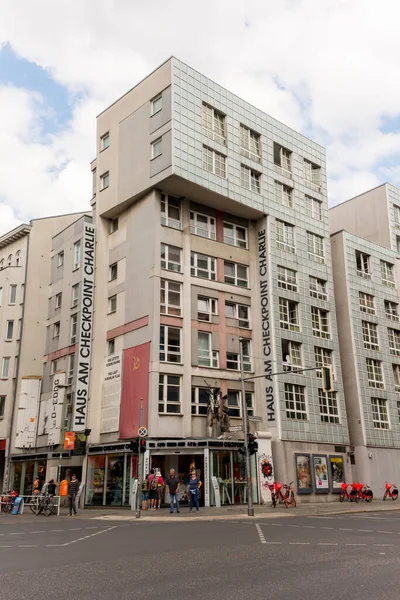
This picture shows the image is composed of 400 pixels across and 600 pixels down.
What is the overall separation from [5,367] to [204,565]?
38.2m

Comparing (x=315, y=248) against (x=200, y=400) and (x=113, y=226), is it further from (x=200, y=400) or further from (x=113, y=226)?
(x=200, y=400)

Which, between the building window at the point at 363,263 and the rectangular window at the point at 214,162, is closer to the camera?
the rectangular window at the point at 214,162

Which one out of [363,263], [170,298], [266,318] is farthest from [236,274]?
[363,263]

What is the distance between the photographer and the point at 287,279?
39.8 meters

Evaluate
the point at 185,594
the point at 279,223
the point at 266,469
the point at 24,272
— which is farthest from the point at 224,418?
the point at 185,594

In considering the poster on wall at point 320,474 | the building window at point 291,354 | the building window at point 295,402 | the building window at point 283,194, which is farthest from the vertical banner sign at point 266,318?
the poster on wall at point 320,474

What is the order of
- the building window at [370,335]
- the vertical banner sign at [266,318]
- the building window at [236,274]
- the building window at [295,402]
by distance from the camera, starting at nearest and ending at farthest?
1. the vertical banner sign at [266,318]
2. the building window at [295,402]
3. the building window at [236,274]
4. the building window at [370,335]

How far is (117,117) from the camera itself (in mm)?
41031

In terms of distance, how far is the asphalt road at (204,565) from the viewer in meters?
7.88

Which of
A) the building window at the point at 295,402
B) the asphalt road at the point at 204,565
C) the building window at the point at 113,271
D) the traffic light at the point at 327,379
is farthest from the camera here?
the building window at the point at 113,271

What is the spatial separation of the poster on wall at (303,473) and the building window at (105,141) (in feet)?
81.6

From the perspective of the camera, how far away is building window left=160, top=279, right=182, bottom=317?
3434 centimetres

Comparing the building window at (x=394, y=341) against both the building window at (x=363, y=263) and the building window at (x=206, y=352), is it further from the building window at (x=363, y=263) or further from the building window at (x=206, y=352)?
the building window at (x=206, y=352)

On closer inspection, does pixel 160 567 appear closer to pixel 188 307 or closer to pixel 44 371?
pixel 188 307
